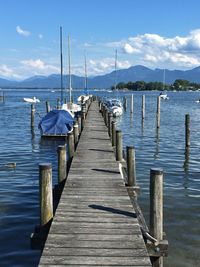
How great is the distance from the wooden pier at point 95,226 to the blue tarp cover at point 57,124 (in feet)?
55.5

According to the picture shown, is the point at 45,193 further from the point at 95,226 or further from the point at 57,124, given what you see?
the point at 57,124

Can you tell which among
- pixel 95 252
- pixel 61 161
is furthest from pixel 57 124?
pixel 95 252

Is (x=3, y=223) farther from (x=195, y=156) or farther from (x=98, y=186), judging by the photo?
(x=195, y=156)

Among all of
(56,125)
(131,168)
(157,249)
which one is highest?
(131,168)

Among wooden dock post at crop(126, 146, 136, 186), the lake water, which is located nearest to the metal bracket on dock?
the lake water

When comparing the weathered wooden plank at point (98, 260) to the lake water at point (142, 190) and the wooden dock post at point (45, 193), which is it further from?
the lake water at point (142, 190)

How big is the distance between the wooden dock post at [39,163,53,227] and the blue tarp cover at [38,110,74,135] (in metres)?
21.2

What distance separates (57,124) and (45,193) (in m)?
21.5

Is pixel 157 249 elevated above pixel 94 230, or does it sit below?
below

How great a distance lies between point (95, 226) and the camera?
310 inches

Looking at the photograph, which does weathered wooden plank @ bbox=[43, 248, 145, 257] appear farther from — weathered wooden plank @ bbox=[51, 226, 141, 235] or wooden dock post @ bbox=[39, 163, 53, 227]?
wooden dock post @ bbox=[39, 163, 53, 227]

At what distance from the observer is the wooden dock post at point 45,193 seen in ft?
27.6

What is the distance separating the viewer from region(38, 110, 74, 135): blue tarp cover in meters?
29.7

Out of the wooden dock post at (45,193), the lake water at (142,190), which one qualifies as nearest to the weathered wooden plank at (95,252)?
the wooden dock post at (45,193)
